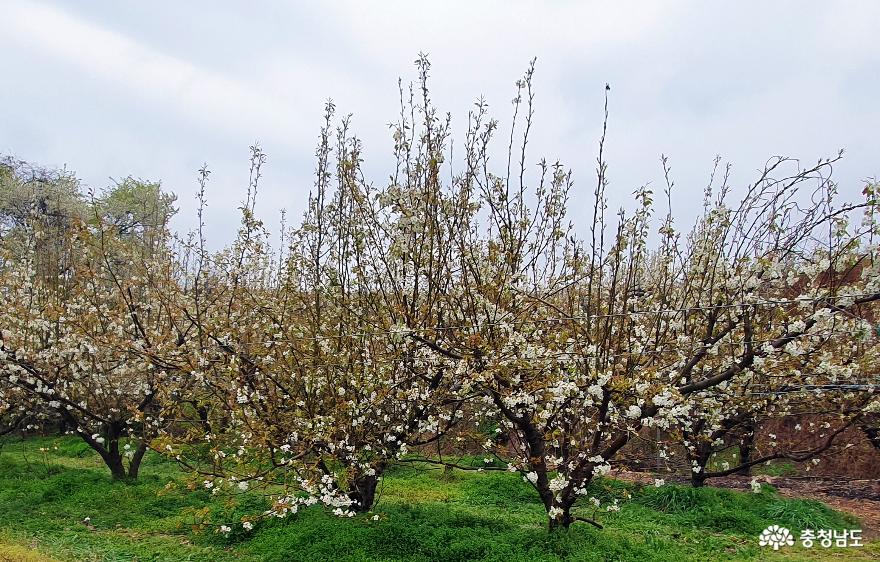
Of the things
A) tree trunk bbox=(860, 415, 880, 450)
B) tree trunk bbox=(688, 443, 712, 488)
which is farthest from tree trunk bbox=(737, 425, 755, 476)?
tree trunk bbox=(860, 415, 880, 450)

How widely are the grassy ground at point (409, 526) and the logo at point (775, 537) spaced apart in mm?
105

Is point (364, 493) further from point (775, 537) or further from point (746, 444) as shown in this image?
point (746, 444)

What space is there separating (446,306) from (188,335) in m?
4.57

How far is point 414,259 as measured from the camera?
6.15 meters

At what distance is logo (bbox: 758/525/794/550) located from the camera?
22.7 feet

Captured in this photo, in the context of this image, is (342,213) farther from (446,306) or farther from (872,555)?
(872,555)

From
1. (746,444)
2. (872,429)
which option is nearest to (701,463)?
(746,444)

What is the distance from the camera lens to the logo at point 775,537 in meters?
6.92

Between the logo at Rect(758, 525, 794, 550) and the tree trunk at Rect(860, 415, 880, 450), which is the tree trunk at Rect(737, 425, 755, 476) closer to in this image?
the tree trunk at Rect(860, 415, 880, 450)

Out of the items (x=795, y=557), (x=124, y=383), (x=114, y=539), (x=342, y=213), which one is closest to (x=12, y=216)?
(x=124, y=383)

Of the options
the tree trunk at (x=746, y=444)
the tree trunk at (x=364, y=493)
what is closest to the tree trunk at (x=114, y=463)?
the tree trunk at (x=364, y=493)

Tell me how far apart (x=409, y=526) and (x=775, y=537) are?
4.09 meters

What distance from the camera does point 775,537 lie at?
7043 millimetres

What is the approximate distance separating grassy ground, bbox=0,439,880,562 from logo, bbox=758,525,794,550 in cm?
11
